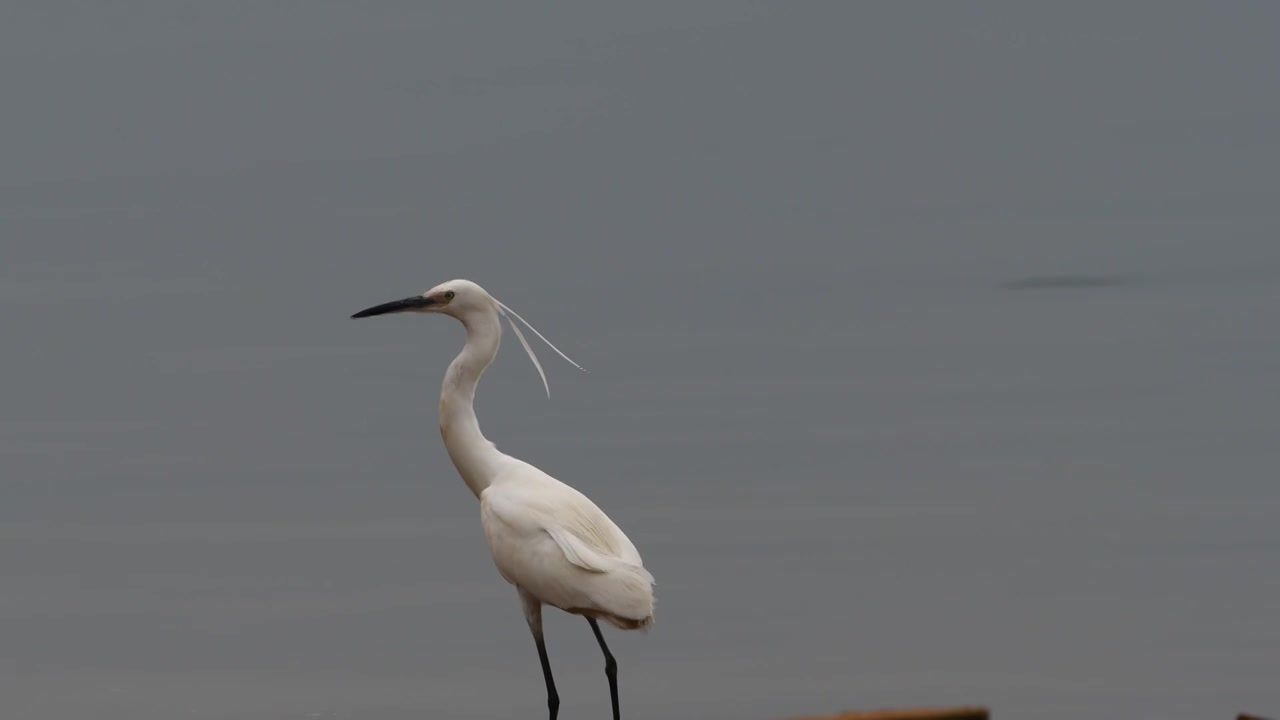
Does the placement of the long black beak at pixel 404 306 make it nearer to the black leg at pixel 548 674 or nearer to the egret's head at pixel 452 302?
the egret's head at pixel 452 302

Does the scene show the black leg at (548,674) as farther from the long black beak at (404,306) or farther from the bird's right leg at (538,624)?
the long black beak at (404,306)

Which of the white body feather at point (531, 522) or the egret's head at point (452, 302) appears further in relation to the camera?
the egret's head at point (452, 302)

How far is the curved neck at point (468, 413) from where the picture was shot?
10.5m

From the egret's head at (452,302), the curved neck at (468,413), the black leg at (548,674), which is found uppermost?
the egret's head at (452,302)

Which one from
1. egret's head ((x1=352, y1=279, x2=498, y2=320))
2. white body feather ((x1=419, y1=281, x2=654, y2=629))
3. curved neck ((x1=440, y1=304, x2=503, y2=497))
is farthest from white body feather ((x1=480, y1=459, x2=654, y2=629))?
egret's head ((x1=352, y1=279, x2=498, y2=320))

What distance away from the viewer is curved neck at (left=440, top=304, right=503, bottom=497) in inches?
413

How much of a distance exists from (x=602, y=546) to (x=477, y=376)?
1.14 meters

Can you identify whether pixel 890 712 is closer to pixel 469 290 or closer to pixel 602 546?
pixel 602 546

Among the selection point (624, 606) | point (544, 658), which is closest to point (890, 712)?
point (624, 606)

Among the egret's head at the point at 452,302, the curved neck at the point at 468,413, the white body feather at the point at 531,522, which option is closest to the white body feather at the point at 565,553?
the white body feather at the point at 531,522

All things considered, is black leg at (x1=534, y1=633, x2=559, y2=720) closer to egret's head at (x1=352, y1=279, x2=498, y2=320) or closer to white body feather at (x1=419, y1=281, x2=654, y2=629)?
white body feather at (x1=419, y1=281, x2=654, y2=629)

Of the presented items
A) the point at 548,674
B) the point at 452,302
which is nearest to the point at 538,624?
the point at 548,674

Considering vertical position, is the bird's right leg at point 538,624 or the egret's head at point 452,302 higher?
the egret's head at point 452,302

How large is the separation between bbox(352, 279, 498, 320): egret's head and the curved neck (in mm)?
55
